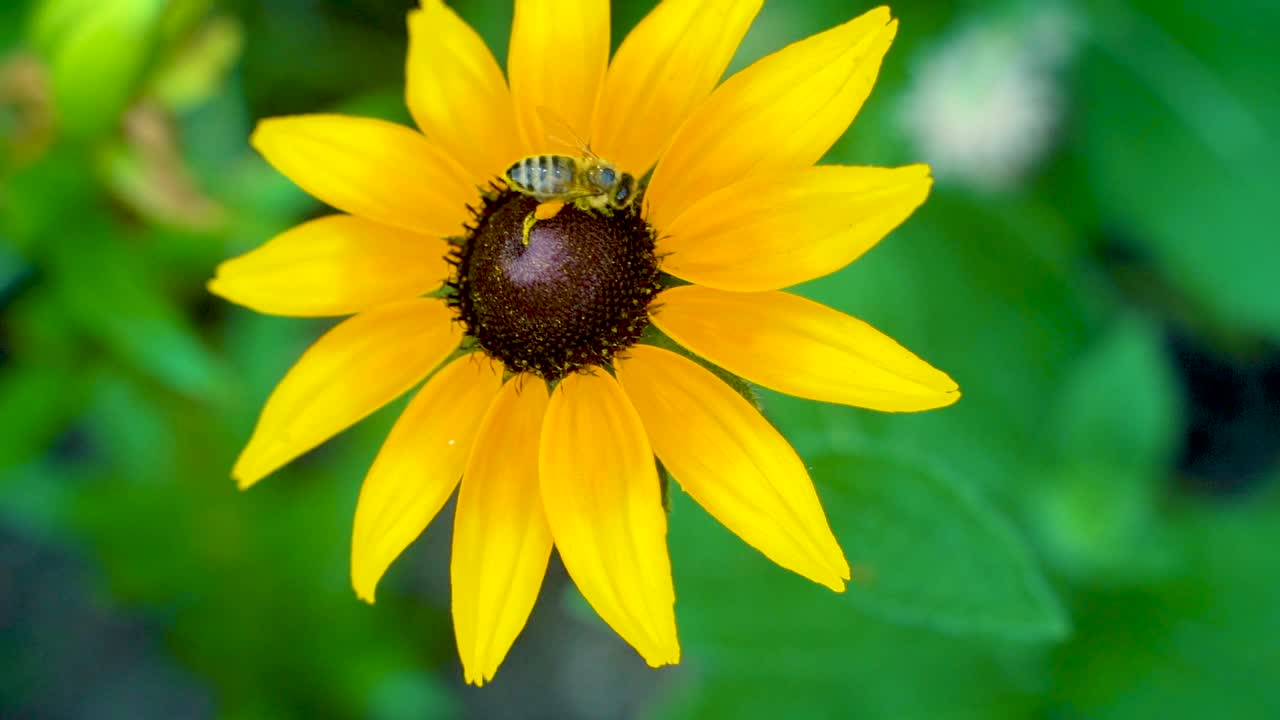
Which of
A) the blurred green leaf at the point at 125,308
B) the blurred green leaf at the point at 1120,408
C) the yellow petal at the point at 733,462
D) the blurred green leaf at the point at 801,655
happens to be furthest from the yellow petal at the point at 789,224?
the blurred green leaf at the point at 125,308

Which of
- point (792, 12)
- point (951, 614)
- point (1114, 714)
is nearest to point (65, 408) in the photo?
point (792, 12)

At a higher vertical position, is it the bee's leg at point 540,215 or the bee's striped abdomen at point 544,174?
the bee's striped abdomen at point 544,174

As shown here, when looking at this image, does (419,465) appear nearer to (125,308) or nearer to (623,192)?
(623,192)

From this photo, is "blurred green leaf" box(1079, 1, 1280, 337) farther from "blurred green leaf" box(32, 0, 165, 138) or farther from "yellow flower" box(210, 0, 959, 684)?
"blurred green leaf" box(32, 0, 165, 138)

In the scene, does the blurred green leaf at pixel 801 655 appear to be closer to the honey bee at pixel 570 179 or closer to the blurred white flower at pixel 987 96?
the honey bee at pixel 570 179

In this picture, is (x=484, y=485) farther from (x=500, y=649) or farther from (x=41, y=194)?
(x=41, y=194)

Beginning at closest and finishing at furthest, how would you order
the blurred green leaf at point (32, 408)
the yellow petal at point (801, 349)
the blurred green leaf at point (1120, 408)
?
the yellow petal at point (801, 349), the blurred green leaf at point (1120, 408), the blurred green leaf at point (32, 408)

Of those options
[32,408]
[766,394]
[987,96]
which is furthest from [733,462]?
[32,408]

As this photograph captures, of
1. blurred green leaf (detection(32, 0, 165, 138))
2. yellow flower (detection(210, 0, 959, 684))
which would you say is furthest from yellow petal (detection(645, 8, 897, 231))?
blurred green leaf (detection(32, 0, 165, 138))
